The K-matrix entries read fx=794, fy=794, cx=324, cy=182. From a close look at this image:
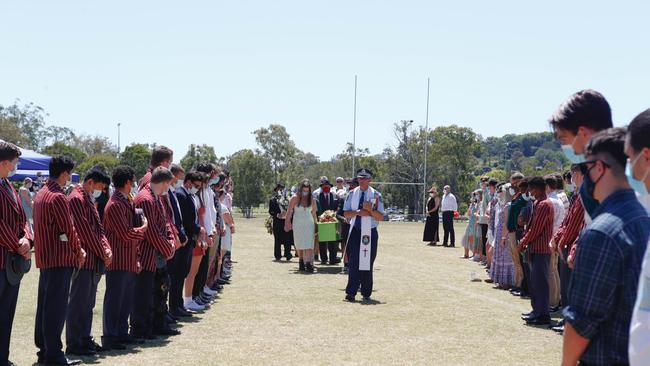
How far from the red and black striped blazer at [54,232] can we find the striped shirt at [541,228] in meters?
6.16

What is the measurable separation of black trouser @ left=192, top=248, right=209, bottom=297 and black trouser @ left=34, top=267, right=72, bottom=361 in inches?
172

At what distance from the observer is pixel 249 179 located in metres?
62.0

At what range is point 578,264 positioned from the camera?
10.6 feet

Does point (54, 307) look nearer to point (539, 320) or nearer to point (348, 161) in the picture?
point (539, 320)

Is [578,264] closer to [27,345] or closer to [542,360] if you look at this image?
[542,360]

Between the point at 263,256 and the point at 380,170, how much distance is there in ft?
167

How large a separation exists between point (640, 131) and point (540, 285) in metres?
7.96

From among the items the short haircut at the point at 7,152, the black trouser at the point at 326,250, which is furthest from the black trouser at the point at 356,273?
the short haircut at the point at 7,152

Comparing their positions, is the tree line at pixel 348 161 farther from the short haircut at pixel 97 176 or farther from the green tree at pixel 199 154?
the short haircut at pixel 97 176

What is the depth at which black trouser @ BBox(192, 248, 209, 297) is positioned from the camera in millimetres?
11883

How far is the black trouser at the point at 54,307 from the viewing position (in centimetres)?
731

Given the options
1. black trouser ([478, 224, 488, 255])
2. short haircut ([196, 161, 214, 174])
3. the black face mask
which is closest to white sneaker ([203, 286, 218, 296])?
short haircut ([196, 161, 214, 174])

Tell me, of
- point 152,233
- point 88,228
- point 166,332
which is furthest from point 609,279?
point 166,332

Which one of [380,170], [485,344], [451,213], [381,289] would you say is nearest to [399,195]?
[380,170]
